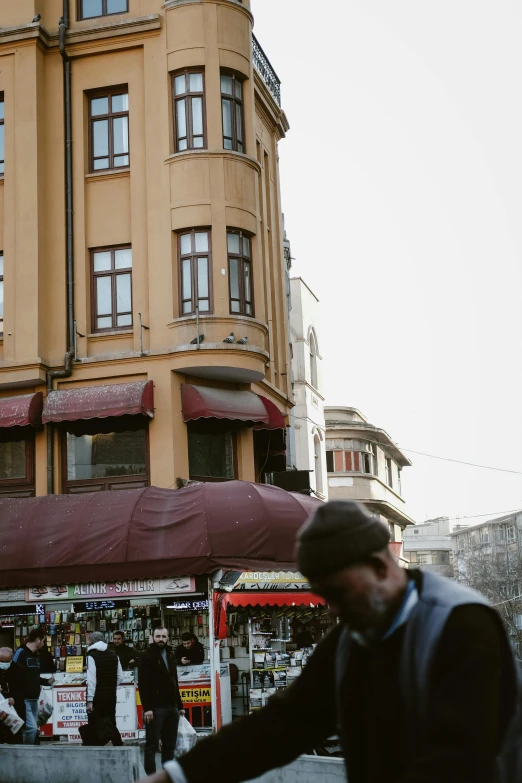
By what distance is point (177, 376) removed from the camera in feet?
76.7

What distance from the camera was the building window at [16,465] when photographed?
23.9 m

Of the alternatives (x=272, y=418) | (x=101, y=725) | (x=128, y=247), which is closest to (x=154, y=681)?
(x=101, y=725)

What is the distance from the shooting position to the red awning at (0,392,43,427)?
2295 centimetres

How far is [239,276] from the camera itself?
78.2ft

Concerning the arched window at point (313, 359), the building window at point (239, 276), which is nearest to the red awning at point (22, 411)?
the building window at point (239, 276)

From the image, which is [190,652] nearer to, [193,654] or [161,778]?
[193,654]

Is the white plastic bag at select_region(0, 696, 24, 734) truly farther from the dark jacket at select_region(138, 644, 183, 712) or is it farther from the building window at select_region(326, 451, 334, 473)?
the building window at select_region(326, 451, 334, 473)

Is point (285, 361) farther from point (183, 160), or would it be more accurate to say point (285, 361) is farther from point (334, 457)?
point (334, 457)

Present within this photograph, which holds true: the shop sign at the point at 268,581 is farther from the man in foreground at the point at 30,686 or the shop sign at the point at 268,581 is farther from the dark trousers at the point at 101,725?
the dark trousers at the point at 101,725

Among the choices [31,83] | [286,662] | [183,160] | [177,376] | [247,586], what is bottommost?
[286,662]

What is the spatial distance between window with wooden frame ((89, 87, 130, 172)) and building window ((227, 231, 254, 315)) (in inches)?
115

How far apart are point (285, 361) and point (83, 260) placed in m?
6.48

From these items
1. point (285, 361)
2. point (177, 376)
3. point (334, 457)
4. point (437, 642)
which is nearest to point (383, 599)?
point (437, 642)

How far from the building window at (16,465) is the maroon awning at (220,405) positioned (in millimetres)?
3390
